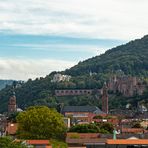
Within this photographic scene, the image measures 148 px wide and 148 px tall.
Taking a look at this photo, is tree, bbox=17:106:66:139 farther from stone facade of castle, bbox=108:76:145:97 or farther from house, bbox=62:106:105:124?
stone facade of castle, bbox=108:76:145:97

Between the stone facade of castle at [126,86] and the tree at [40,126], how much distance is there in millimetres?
91726

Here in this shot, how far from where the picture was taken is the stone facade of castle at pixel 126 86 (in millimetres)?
168000

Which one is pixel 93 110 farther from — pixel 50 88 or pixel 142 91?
pixel 50 88

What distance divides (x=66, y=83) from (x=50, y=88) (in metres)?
5.28

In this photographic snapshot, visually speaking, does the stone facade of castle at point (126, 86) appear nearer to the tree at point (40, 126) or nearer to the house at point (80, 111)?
the house at point (80, 111)

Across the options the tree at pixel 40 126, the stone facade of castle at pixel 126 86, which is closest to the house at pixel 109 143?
the tree at pixel 40 126

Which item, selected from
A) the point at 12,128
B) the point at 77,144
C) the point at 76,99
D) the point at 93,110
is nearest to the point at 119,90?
the point at 76,99

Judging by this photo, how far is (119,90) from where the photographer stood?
175 metres

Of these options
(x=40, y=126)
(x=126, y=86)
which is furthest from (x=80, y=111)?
(x=40, y=126)

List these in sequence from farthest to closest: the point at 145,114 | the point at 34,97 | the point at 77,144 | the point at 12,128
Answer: the point at 34,97, the point at 145,114, the point at 12,128, the point at 77,144

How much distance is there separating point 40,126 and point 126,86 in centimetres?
10462

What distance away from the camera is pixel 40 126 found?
69.8 meters

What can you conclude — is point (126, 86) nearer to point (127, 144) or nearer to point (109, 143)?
point (109, 143)

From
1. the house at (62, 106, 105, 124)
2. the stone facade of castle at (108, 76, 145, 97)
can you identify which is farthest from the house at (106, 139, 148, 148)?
the stone facade of castle at (108, 76, 145, 97)
